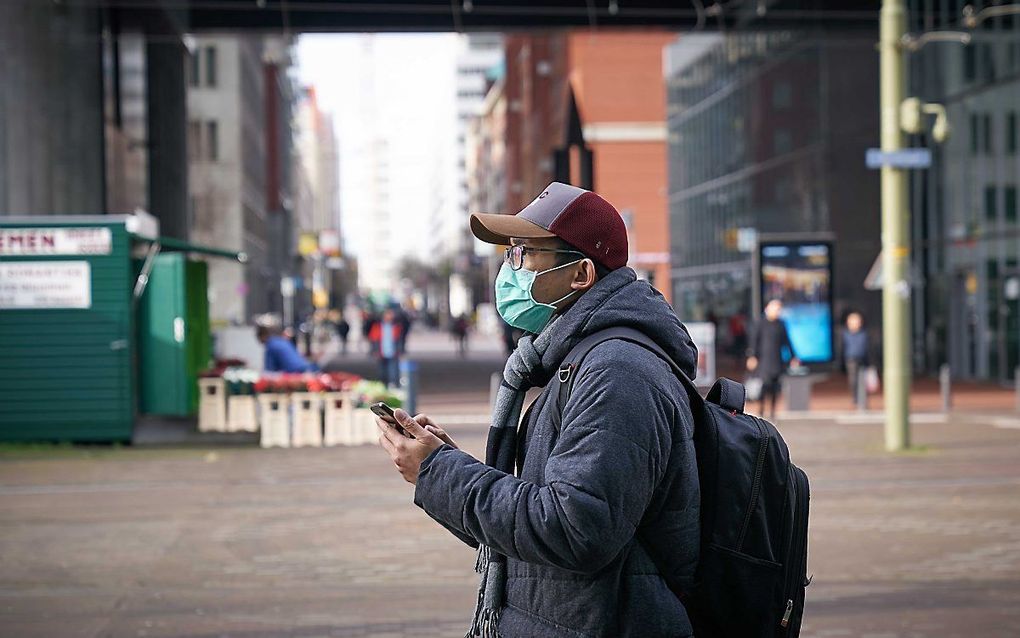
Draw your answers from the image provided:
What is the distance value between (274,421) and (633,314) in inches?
620

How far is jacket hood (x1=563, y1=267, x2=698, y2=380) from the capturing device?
10.2 feet

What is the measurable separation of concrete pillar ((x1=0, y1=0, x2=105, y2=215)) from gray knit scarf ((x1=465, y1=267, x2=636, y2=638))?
19.8m

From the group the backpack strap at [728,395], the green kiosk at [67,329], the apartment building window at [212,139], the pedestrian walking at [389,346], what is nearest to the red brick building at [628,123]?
the apartment building window at [212,139]

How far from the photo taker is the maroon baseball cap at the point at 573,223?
3.21 m

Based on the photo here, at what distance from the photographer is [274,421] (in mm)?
18469

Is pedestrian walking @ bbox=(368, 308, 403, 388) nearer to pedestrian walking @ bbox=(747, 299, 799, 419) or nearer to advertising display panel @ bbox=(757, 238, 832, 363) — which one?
advertising display panel @ bbox=(757, 238, 832, 363)

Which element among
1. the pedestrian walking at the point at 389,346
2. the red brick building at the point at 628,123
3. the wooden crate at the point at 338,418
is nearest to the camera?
the wooden crate at the point at 338,418

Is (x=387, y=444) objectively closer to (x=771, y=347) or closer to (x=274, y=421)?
(x=274, y=421)

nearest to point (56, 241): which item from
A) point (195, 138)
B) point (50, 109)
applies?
point (50, 109)

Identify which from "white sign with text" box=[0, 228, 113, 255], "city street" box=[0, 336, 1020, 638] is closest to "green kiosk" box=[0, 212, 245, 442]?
"white sign with text" box=[0, 228, 113, 255]

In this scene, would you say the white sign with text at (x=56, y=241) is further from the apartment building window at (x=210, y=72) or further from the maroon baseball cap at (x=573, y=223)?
the apartment building window at (x=210, y=72)

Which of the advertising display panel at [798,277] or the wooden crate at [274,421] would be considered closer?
the wooden crate at [274,421]

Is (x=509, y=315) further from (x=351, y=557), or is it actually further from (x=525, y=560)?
(x=351, y=557)

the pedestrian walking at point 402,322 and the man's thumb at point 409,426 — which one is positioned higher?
the man's thumb at point 409,426
